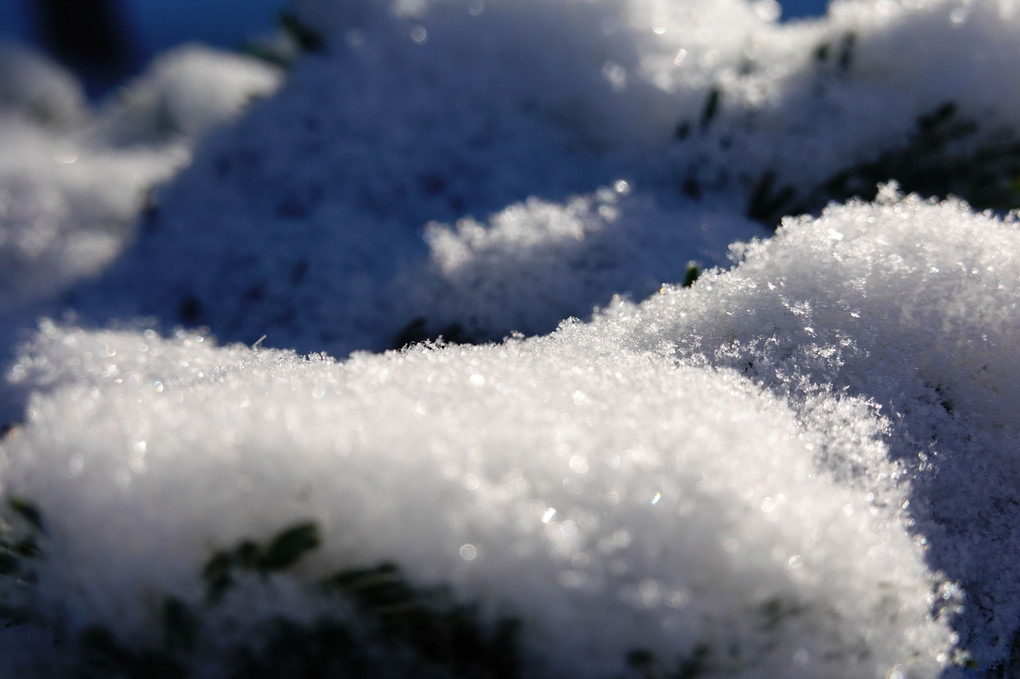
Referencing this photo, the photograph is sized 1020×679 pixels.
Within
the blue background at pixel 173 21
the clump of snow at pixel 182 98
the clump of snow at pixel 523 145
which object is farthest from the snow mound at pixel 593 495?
the blue background at pixel 173 21

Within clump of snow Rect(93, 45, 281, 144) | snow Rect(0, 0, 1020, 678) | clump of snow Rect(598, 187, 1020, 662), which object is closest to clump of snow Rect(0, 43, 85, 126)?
clump of snow Rect(93, 45, 281, 144)

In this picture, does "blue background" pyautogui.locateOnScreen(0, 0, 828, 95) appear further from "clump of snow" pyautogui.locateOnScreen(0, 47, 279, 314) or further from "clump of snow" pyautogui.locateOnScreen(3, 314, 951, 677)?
"clump of snow" pyautogui.locateOnScreen(3, 314, 951, 677)

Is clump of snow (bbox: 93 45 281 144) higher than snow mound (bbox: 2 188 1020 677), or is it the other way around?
clump of snow (bbox: 93 45 281 144)

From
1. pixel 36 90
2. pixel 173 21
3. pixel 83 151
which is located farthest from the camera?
pixel 173 21

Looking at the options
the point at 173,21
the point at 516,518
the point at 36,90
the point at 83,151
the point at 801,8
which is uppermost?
the point at 173,21

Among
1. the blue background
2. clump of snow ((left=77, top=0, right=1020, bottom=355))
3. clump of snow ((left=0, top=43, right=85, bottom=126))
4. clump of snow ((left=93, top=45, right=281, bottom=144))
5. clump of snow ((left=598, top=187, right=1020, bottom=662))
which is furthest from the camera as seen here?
the blue background

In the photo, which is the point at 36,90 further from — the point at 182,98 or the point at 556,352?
the point at 556,352

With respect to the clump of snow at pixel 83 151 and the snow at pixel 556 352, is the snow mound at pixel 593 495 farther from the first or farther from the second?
the clump of snow at pixel 83 151

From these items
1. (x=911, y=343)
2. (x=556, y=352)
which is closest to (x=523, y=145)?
(x=556, y=352)

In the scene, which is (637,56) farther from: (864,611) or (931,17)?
(864,611)
